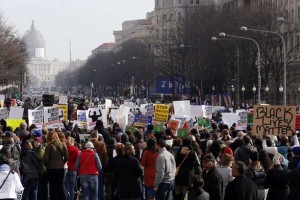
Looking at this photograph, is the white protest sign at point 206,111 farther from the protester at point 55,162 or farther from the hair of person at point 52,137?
the hair of person at point 52,137

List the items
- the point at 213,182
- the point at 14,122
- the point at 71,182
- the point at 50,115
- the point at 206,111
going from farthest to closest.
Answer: the point at 206,111, the point at 50,115, the point at 14,122, the point at 71,182, the point at 213,182

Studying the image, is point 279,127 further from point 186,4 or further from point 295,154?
point 186,4

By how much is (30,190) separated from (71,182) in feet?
2.92

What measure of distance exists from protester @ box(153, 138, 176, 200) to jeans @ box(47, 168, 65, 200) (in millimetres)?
2136

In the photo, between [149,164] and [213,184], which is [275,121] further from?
[213,184]

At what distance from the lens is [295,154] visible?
53.9 ft

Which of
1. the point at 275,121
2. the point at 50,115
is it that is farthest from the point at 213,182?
the point at 50,115

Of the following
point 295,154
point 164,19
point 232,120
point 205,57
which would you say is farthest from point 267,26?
point 164,19

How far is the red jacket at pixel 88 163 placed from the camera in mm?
18453

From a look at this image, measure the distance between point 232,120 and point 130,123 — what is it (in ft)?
10.1

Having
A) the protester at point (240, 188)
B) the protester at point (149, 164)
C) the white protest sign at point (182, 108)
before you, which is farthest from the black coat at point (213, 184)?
the white protest sign at point (182, 108)

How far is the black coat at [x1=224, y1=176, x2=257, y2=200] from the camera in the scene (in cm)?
1362

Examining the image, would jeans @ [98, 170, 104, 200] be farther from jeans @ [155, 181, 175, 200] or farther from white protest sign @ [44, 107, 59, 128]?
white protest sign @ [44, 107, 59, 128]

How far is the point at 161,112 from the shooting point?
104 ft
